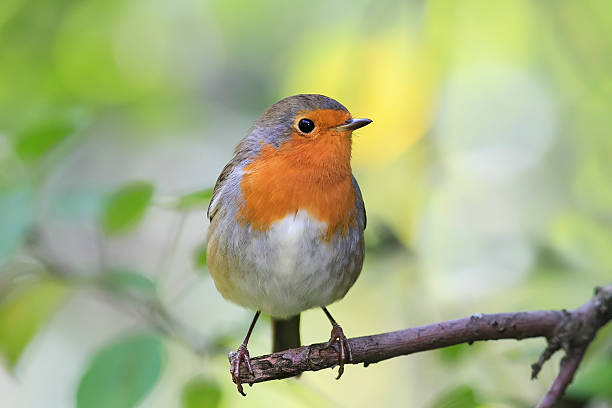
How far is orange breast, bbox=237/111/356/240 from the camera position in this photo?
3.01 meters

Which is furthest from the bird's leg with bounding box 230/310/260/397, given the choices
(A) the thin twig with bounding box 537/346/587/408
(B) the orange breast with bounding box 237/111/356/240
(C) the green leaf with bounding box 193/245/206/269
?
(A) the thin twig with bounding box 537/346/587/408

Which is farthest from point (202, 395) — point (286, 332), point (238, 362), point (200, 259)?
point (286, 332)

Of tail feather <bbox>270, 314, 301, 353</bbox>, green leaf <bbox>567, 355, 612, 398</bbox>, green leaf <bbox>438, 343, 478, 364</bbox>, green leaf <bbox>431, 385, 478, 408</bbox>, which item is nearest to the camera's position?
green leaf <bbox>431, 385, 478, 408</bbox>

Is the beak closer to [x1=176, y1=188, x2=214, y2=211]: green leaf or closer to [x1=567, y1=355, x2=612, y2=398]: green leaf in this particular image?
[x1=176, y1=188, x2=214, y2=211]: green leaf

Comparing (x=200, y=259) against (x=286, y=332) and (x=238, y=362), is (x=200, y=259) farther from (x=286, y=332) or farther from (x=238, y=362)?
(x=286, y=332)

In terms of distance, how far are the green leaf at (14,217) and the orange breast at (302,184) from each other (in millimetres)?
878

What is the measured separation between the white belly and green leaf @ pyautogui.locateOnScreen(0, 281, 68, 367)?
0.72 m

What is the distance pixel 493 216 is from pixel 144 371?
12.8ft

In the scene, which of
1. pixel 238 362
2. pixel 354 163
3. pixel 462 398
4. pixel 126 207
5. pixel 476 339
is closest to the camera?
pixel 462 398

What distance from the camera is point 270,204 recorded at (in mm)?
3020

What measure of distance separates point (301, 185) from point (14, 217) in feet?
3.84

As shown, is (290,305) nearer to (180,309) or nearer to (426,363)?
(426,363)

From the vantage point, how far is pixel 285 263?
2980mm

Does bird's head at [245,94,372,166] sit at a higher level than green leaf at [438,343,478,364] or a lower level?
higher
